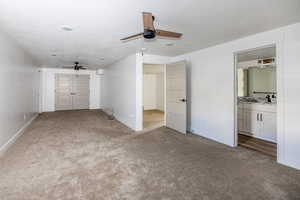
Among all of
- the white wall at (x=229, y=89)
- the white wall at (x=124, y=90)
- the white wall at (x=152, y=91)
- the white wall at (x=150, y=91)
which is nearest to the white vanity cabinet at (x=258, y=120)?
the white wall at (x=229, y=89)

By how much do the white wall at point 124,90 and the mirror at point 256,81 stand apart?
340cm

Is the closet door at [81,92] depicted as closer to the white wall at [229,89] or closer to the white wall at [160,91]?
the white wall at [160,91]

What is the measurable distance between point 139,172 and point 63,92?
305 inches

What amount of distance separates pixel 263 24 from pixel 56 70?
887 centimetres

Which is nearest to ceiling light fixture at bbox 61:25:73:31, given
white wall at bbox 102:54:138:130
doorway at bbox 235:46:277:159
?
white wall at bbox 102:54:138:130

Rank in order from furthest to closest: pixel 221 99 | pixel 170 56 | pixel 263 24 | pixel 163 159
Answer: pixel 170 56, pixel 221 99, pixel 163 159, pixel 263 24

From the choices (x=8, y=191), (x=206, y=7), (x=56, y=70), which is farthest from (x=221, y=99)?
(x=56, y=70)

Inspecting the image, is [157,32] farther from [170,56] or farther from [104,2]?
[170,56]

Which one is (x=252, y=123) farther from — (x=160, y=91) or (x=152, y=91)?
(x=152, y=91)

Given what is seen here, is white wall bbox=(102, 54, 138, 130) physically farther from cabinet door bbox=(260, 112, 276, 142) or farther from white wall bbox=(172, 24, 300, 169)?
cabinet door bbox=(260, 112, 276, 142)

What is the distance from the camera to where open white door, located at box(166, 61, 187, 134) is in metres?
4.30

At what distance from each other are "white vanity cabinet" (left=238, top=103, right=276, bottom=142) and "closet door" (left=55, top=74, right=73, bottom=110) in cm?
816

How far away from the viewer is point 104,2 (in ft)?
6.22

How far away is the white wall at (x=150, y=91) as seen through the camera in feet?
29.8
